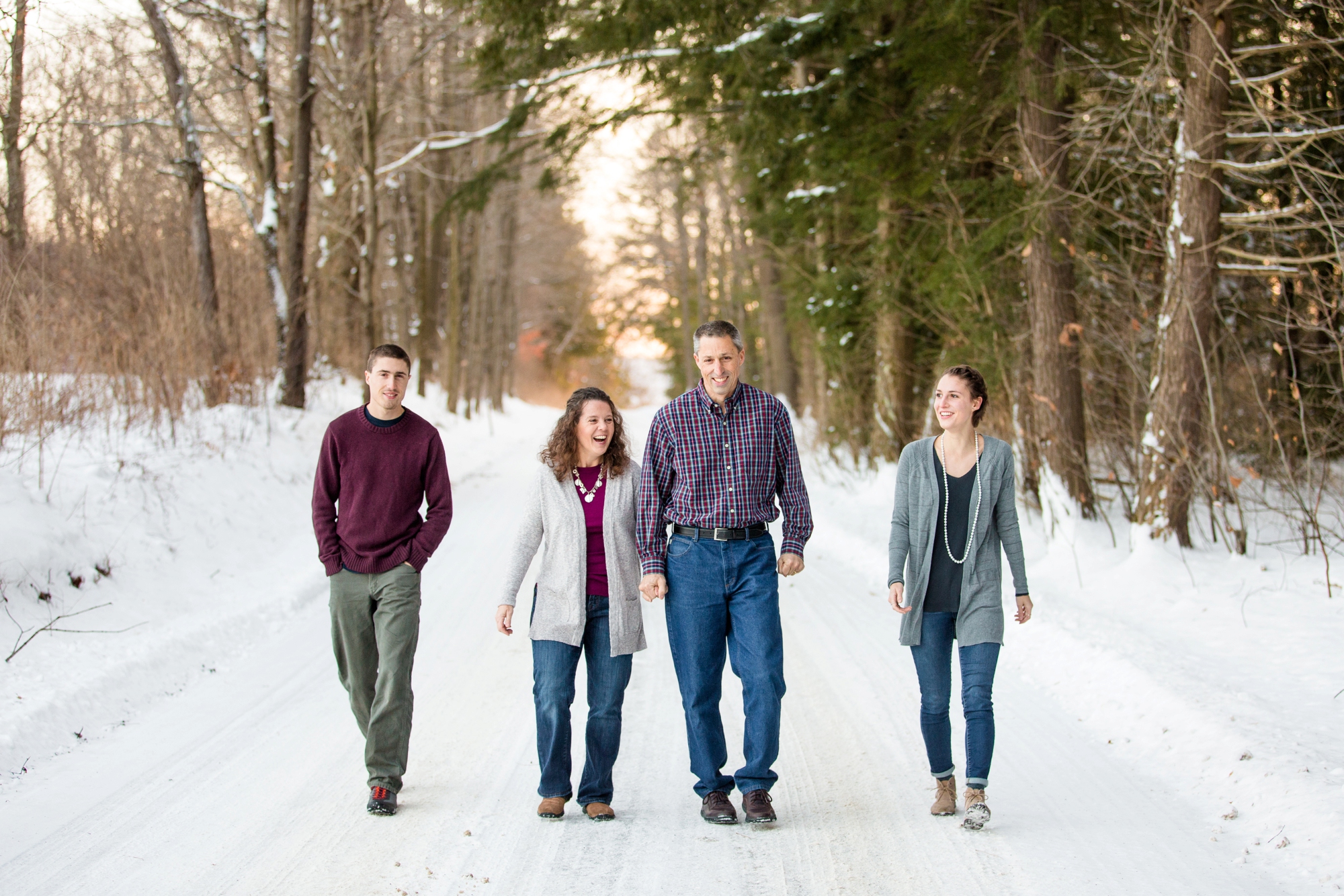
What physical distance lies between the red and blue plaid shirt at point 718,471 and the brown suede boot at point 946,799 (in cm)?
116

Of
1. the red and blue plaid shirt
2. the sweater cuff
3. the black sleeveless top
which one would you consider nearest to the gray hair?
the red and blue plaid shirt

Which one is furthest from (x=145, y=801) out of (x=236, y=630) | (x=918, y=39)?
(x=918, y=39)

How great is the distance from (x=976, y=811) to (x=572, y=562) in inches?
76.0

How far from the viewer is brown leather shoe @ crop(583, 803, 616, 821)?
175 inches

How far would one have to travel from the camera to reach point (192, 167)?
611 inches

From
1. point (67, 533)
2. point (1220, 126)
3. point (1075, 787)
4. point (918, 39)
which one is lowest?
point (1075, 787)

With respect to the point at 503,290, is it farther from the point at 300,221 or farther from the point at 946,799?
the point at 946,799

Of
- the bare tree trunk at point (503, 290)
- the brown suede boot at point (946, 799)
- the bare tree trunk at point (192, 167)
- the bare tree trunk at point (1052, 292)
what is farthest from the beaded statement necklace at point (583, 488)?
the bare tree trunk at point (503, 290)

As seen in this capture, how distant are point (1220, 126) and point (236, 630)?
29.3 ft

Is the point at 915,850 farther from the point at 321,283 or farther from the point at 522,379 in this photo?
the point at 522,379

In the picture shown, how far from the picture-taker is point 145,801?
4.64 m

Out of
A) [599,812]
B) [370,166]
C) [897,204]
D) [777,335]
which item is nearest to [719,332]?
[599,812]

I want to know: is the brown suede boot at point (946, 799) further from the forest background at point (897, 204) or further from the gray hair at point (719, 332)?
the forest background at point (897, 204)

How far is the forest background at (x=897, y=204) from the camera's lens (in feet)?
29.8
